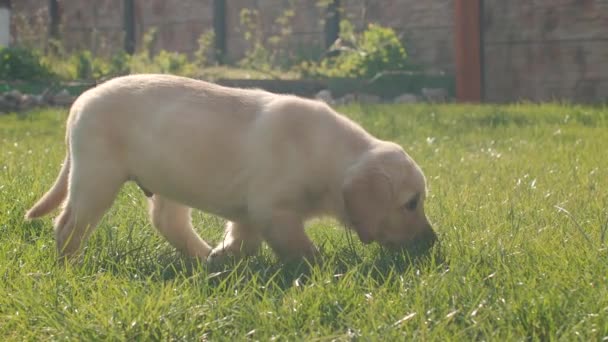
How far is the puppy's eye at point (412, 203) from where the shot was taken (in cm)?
403

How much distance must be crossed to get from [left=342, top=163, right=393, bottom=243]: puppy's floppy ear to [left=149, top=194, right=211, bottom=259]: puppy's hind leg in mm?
871

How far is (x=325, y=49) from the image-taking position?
1260 centimetres

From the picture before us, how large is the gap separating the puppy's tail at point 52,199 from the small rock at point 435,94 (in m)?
7.10

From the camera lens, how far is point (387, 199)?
391 centimetres

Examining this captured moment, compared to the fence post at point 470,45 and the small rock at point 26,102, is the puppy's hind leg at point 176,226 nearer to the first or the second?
the small rock at point 26,102

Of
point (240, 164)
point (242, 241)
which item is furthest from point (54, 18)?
point (240, 164)

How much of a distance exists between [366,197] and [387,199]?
0.36 ft

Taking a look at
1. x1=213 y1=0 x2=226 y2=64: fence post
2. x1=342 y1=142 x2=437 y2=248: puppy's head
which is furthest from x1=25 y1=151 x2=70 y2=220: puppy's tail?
x1=213 y1=0 x2=226 y2=64: fence post

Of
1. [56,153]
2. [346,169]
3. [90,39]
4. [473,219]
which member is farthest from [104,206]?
[90,39]

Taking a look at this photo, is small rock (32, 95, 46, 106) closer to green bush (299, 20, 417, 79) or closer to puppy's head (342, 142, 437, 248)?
green bush (299, 20, 417, 79)

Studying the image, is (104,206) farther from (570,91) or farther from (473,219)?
(570,91)

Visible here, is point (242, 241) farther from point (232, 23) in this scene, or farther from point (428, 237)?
point (232, 23)

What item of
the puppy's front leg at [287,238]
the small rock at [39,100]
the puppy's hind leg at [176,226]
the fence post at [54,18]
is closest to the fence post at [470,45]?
the small rock at [39,100]

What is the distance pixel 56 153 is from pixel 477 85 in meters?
5.44
